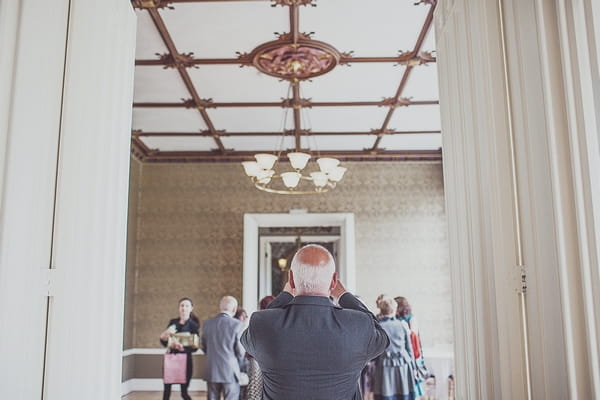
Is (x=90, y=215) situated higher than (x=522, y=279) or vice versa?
(x=90, y=215)

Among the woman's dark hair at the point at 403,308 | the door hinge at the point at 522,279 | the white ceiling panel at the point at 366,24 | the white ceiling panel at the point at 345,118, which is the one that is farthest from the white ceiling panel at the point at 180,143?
the door hinge at the point at 522,279

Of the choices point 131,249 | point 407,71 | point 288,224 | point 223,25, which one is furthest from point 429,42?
point 131,249

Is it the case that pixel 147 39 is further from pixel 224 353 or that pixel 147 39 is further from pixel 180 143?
pixel 180 143

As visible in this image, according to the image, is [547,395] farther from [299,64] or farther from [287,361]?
[299,64]

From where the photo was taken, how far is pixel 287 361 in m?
2.56

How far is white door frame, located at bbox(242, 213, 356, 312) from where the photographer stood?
10664mm

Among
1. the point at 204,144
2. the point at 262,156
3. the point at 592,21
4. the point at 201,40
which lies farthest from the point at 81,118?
the point at 204,144

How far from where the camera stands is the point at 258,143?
1034 centimetres

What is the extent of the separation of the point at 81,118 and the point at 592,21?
2300mm

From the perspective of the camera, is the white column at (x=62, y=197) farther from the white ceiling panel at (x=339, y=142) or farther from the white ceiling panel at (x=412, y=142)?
the white ceiling panel at (x=412, y=142)

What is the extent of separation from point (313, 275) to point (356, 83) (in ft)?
17.1

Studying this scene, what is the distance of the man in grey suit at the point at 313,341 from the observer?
2.55 m

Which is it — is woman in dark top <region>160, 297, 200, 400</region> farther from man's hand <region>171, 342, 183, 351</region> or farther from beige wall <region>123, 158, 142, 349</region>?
beige wall <region>123, 158, 142, 349</region>

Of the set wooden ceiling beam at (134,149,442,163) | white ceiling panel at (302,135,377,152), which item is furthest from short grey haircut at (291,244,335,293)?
wooden ceiling beam at (134,149,442,163)
